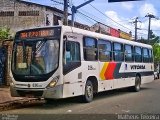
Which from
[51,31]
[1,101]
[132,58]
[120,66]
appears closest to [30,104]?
[1,101]

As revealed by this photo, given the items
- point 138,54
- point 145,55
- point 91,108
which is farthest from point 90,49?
point 145,55

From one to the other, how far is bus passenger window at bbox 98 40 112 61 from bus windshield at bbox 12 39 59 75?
3601 millimetres

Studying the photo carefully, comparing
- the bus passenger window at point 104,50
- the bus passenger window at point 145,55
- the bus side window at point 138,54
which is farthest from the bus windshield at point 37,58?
the bus passenger window at point 145,55

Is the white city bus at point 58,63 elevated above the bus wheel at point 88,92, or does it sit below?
above

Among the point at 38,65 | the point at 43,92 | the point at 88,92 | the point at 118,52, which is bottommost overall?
the point at 88,92

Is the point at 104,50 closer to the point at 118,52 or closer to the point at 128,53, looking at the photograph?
the point at 118,52

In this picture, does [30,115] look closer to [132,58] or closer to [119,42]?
[119,42]

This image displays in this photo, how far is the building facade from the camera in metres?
33.6

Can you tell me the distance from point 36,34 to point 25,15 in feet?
64.9

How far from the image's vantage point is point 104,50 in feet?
59.6

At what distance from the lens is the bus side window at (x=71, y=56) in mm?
14723

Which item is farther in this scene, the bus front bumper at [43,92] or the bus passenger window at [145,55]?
the bus passenger window at [145,55]

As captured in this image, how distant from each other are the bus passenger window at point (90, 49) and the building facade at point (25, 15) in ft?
54.1

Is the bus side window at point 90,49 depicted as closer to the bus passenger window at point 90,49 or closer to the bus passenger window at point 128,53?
the bus passenger window at point 90,49
